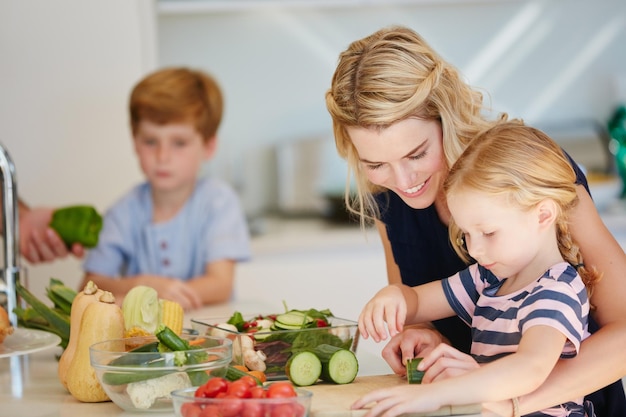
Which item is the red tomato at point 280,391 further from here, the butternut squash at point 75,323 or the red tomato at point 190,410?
the butternut squash at point 75,323

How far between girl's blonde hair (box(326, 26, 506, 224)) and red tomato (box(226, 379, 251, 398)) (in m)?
0.56

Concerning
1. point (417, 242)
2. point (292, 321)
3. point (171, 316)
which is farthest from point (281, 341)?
point (417, 242)

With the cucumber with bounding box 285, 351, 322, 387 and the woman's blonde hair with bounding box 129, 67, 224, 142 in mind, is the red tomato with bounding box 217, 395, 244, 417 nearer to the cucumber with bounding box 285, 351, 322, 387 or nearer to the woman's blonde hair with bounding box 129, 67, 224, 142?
the cucumber with bounding box 285, 351, 322, 387

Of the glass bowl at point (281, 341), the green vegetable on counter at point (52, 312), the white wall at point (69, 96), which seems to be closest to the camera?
the glass bowl at point (281, 341)

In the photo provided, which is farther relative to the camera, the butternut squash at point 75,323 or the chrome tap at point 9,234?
the chrome tap at point 9,234

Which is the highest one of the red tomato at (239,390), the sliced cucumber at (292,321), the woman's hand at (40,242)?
the woman's hand at (40,242)

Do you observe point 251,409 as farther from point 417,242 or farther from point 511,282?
point 417,242

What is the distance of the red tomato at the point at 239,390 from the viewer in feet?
3.36

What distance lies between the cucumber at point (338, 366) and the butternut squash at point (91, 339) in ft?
1.06

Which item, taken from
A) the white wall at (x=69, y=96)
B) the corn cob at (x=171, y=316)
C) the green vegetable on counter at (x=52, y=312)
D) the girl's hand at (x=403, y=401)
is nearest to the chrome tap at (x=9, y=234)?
the green vegetable on counter at (x=52, y=312)

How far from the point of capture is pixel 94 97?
3.23 m

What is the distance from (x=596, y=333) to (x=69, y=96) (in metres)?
2.38

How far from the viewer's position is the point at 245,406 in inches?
39.4

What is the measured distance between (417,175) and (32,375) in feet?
2.53
